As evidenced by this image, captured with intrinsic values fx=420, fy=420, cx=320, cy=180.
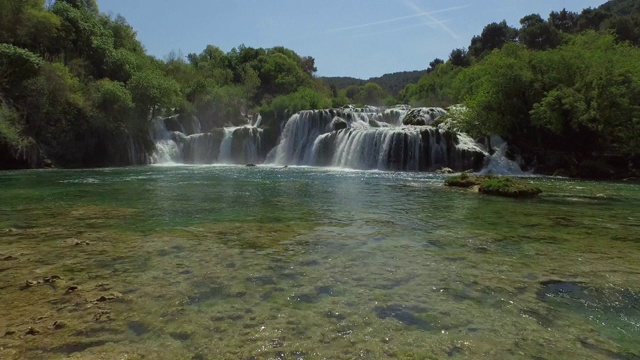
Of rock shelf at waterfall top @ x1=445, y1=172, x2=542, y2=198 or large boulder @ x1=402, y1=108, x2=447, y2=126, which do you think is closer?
rock shelf at waterfall top @ x1=445, y1=172, x2=542, y2=198

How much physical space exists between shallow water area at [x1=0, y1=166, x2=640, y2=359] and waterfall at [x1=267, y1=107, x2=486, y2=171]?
21.0 metres

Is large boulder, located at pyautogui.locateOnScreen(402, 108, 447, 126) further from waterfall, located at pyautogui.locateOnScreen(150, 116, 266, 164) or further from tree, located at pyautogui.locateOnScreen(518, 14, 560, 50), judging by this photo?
tree, located at pyautogui.locateOnScreen(518, 14, 560, 50)

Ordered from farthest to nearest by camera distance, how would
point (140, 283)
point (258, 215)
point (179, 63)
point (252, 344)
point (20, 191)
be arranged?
point (179, 63)
point (20, 191)
point (258, 215)
point (140, 283)
point (252, 344)

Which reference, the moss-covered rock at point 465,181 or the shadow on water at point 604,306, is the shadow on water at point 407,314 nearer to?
the shadow on water at point 604,306

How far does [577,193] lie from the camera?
1695cm

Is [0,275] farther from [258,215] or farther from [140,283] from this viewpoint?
[258,215]

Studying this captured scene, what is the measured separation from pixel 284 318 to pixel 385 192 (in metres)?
12.9

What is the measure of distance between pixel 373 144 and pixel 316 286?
28.2 m

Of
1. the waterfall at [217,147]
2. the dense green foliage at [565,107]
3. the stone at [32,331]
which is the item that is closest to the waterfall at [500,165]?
the dense green foliage at [565,107]

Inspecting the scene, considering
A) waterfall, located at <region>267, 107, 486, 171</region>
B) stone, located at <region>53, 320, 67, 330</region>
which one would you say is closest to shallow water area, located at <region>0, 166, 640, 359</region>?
stone, located at <region>53, 320, 67, 330</region>

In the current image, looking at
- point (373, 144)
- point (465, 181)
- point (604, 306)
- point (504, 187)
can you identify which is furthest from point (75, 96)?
point (604, 306)

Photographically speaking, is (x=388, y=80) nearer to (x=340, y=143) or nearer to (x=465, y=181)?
(x=340, y=143)

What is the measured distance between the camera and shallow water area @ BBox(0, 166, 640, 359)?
373cm

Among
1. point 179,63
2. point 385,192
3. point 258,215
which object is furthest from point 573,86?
point 179,63
